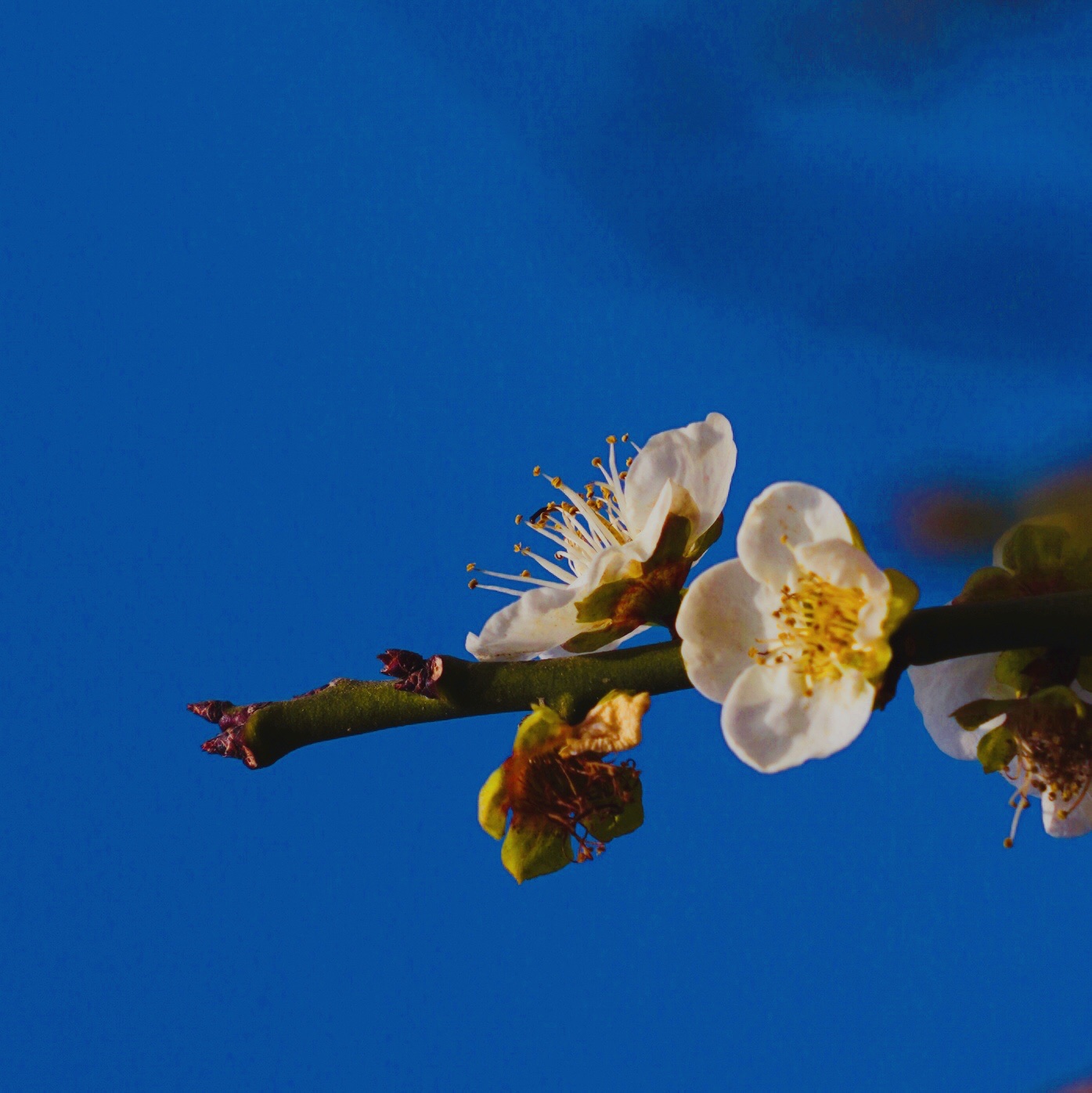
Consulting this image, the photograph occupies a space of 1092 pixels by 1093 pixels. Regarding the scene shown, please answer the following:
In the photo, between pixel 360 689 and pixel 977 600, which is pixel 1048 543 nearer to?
pixel 977 600

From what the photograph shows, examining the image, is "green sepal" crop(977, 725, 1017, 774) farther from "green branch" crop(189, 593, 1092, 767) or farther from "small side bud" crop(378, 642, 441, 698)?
"small side bud" crop(378, 642, 441, 698)

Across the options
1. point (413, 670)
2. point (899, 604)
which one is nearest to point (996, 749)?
point (899, 604)

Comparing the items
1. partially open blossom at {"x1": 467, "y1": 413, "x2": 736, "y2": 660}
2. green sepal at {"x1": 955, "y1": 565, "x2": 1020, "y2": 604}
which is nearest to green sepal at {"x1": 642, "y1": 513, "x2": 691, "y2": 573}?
partially open blossom at {"x1": 467, "y1": 413, "x2": 736, "y2": 660}

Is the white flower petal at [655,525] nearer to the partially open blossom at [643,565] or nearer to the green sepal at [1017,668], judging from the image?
the partially open blossom at [643,565]

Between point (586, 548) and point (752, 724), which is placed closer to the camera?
point (752, 724)

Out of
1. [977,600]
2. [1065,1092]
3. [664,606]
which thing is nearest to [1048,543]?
[977,600]
